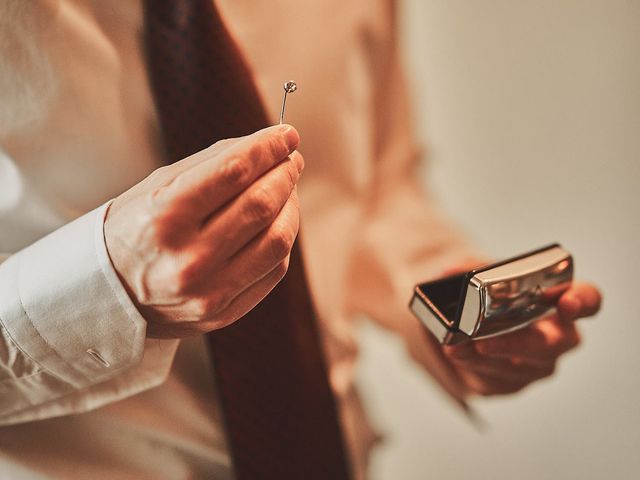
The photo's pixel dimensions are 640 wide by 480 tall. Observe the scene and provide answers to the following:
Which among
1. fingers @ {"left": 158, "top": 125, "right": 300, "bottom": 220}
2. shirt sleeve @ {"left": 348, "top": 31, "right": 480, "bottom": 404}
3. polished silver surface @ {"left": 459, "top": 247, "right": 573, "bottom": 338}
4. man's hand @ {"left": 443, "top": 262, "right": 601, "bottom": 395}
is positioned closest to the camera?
fingers @ {"left": 158, "top": 125, "right": 300, "bottom": 220}

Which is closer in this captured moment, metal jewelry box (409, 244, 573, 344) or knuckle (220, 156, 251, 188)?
knuckle (220, 156, 251, 188)

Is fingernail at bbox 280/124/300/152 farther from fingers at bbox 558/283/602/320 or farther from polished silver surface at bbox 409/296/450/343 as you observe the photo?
fingers at bbox 558/283/602/320

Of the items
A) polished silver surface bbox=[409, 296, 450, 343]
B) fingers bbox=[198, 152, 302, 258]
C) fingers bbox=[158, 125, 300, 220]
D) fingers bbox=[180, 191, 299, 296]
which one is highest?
fingers bbox=[158, 125, 300, 220]

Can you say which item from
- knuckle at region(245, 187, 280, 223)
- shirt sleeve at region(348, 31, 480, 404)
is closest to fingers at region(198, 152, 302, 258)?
knuckle at region(245, 187, 280, 223)

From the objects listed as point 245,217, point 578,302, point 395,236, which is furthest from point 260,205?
point 395,236

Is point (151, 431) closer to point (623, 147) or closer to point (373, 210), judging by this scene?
point (373, 210)

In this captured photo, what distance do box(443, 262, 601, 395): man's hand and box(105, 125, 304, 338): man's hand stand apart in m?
0.28

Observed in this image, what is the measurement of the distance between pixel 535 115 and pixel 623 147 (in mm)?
143

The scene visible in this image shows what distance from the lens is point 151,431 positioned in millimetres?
492

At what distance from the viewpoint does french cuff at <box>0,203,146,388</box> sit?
0.33m

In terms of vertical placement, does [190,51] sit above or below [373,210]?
above

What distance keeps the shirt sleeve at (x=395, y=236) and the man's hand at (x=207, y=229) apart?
0.42 metres

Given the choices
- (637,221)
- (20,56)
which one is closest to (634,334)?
(637,221)

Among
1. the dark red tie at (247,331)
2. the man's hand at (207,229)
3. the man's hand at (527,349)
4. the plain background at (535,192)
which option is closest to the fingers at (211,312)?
the man's hand at (207,229)
